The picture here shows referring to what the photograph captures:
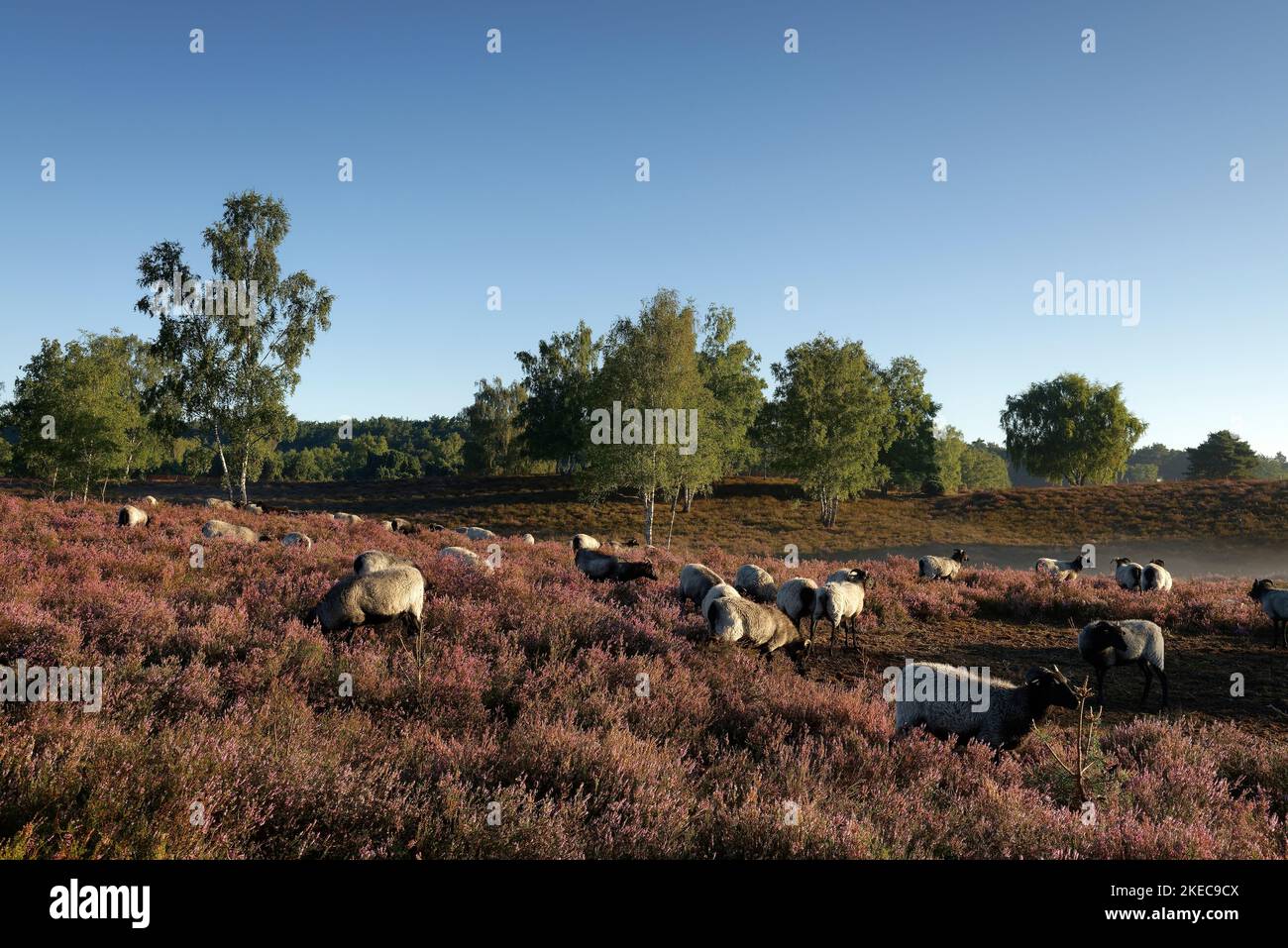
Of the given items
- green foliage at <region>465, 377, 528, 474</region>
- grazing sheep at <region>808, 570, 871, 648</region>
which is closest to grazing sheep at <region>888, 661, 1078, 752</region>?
grazing sheep at <region>808, 570, 871, 648</region>

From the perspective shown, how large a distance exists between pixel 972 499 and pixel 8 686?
6367 centimetres

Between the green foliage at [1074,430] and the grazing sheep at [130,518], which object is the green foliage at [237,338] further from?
the green foliage at [1074,430]

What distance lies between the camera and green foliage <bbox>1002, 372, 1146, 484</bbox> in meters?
69.1

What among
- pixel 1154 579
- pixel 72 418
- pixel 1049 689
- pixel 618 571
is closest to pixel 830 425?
pixel 1154 579

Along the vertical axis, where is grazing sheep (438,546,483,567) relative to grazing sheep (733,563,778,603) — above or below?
above

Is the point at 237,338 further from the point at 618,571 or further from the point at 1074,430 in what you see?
the point at 1074,430

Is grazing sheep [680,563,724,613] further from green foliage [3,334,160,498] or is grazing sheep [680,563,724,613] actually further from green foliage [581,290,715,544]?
green foliage [3,334,160,498]

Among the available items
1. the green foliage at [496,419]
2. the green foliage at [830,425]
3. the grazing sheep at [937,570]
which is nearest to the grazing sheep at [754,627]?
the grazing sheep at [937,570]

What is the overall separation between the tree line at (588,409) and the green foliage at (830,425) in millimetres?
150

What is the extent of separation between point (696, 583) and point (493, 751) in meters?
8.48

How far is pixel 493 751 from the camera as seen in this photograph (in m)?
4.97

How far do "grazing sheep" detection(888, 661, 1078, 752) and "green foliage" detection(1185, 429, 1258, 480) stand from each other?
3878 inches

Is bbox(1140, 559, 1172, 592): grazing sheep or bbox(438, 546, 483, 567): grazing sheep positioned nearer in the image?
bbox(438, 546, 483, 567): grazing sheep
